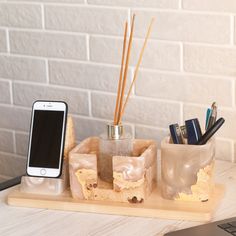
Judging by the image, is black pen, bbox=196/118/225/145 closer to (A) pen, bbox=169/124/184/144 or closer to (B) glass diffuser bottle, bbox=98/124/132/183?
(A) pen, bbox=169/124/184/144

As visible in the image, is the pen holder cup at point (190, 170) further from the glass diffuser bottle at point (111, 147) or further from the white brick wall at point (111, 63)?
the white brick wall at point (111, 63)

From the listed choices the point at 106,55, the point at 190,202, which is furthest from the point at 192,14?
the point at 190,202

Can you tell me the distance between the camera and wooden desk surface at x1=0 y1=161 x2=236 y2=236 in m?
1.17

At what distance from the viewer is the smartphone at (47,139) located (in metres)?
1.32

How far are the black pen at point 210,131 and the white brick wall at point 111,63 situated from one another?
0.29 meters

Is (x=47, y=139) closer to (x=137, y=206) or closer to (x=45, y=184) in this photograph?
(x=45, y=184)

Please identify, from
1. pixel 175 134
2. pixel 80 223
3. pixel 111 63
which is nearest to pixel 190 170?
pixel 175 134

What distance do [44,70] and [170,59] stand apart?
1.33ft

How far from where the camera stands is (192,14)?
1.52 meters

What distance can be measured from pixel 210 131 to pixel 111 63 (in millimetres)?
499

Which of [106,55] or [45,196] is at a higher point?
[106,55]

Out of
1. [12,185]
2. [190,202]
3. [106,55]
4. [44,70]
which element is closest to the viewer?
[190,202]

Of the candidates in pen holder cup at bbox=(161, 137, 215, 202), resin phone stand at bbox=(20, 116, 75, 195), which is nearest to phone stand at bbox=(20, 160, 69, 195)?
resin phone stand at bbox=(20, 116, 75, 195)

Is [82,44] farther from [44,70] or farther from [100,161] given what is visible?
[100,161]
